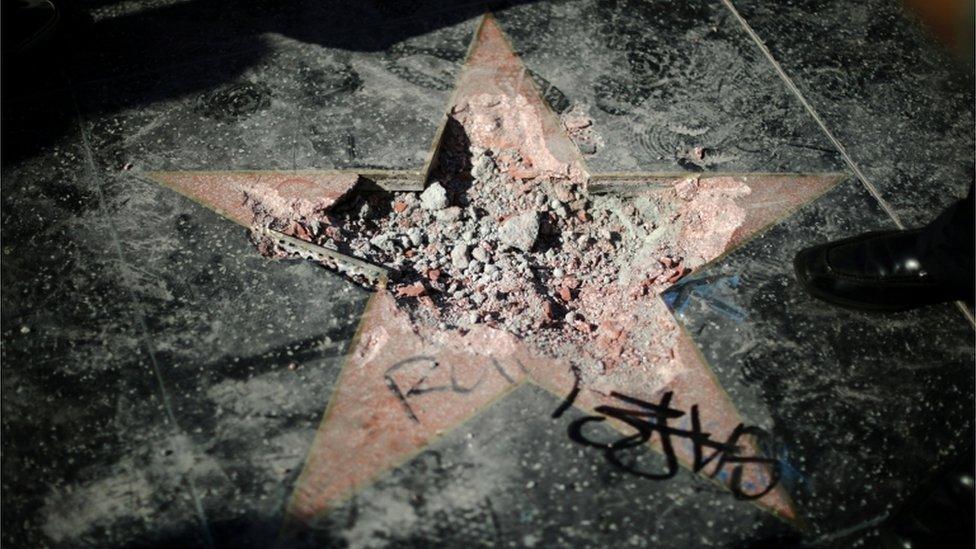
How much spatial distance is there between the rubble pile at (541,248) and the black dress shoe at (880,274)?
0.28 metres

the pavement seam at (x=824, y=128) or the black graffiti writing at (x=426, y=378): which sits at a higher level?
the pavement seam at (x=824, y=128)

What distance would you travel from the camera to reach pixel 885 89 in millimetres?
2461

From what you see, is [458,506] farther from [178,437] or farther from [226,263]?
[226,263]

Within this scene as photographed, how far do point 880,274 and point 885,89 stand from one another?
1022mm

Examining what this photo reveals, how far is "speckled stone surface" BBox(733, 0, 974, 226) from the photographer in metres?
2.22

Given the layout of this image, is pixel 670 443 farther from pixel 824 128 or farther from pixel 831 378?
pixel 824 128

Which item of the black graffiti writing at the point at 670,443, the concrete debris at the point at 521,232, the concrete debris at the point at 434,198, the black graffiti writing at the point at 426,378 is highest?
the concrete debris at the point at 434,198

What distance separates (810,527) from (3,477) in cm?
191

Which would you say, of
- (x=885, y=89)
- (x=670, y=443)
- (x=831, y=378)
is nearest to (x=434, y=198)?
(x=670, y=443)

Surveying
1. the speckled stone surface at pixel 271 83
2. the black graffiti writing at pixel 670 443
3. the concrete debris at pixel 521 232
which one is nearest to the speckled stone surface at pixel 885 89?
the black graffiti writing at pixel 670 443

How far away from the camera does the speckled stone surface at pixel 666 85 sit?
2191 mm

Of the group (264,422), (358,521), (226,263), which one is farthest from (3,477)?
(358,521)

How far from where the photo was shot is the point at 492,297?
1919mm

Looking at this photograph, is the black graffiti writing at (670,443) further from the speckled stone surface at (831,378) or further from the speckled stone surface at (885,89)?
the speckled stone surface at (885,89)
